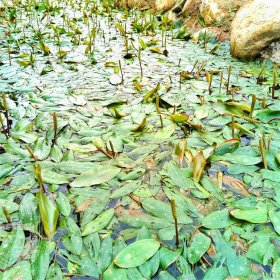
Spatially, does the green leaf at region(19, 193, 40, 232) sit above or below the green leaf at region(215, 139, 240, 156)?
below

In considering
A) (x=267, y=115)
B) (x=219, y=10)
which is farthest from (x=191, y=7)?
(x=267, y=115)

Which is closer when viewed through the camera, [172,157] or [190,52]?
[172,157]

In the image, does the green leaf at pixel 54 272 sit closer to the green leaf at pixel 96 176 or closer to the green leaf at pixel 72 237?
the green leaf at pixel 72 237

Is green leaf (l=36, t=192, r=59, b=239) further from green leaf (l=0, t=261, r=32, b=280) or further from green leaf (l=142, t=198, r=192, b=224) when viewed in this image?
A: green leaf (l=142, t=198, r=192, b=224)

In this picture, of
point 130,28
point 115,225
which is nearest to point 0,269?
point 115,225

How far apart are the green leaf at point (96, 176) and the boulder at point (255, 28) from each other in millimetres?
2376

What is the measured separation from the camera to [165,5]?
18.2 ft

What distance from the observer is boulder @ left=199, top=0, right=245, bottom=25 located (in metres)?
4.18

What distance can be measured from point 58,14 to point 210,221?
5.55 meters

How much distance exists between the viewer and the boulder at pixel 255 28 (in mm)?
3127

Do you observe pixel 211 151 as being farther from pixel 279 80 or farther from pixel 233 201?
pixel 279 80

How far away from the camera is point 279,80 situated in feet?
9.26

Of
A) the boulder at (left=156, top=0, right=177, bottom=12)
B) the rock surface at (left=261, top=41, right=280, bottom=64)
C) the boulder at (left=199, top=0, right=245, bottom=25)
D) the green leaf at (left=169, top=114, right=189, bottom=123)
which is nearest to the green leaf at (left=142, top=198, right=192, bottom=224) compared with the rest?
the green leaf at (left=169, top=114, right=189, bottom=123)

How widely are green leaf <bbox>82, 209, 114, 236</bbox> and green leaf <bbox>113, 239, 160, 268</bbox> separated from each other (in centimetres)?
19
